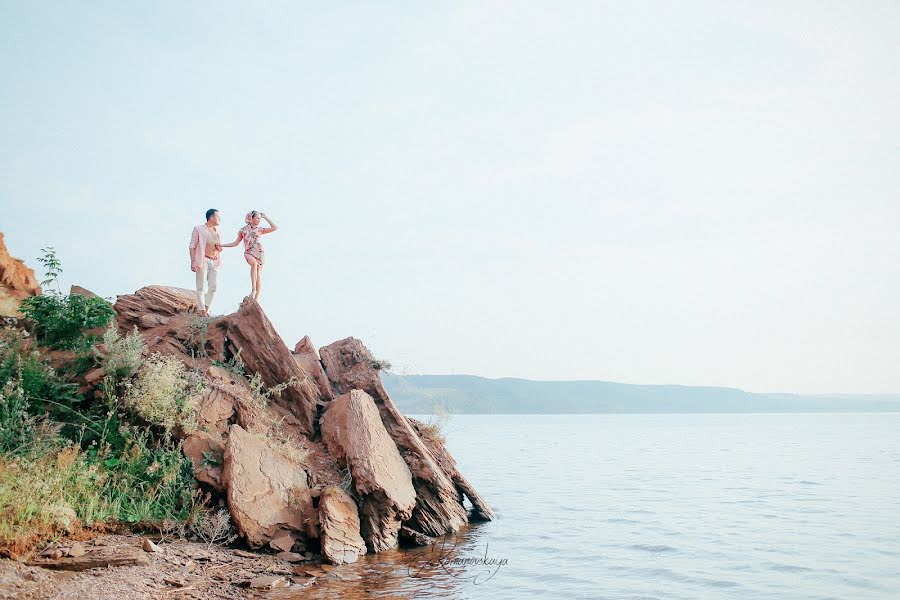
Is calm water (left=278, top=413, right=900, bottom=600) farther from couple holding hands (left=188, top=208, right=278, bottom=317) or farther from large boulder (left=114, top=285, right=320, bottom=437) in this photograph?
couple holding hands (left=188, top=208, right=278, bottom=317)

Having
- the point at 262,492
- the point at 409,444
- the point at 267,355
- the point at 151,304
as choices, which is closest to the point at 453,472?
the point at 409,444

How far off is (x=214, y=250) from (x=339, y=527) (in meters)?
7.60

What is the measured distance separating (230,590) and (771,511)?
→ 16767 mm

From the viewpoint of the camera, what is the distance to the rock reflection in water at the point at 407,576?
33.0 feet

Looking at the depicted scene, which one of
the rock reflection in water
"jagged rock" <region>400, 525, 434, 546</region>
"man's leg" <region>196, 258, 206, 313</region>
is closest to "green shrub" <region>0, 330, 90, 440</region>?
"man's leg" <region>196, 258, 206, 313</region>

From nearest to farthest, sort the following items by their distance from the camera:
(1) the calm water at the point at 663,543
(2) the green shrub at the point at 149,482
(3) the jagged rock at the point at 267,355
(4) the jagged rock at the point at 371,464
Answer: (2) the green shrub at the point at 149,482
(1) the calm water at the point at 663,543
(4) the jagged rock at the point at 371,464
(3) the jagged rock at the point at 267,355

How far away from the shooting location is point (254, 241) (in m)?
→ 17.1

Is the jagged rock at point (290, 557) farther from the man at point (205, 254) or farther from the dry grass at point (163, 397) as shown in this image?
the man at point (205, 254)

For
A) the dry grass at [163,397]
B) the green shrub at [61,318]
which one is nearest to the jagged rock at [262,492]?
the dry grass at [163,397]

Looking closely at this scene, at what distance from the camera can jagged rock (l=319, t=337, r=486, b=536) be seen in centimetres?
1477

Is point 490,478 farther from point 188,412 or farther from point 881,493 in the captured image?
point 188,412

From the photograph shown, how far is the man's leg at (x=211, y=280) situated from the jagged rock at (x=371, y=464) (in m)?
4.33

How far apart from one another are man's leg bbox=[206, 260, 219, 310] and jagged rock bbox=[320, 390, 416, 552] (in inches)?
170

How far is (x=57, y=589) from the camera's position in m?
7.72
